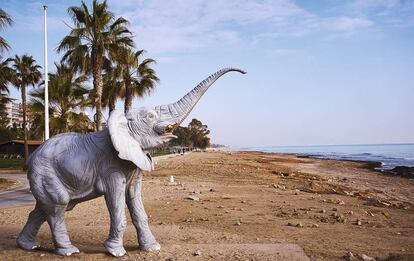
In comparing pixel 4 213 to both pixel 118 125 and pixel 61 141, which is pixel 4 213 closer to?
pixel 61 141

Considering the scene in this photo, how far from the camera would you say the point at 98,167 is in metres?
5.35

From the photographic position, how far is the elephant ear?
5.13 meters

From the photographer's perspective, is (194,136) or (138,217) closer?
(138,217)

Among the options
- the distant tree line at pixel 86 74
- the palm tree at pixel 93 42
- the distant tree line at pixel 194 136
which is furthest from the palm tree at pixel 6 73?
the distant tree line at pixel 194 136

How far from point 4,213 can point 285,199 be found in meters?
7.97

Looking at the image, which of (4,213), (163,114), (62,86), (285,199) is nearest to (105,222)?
(4,213)

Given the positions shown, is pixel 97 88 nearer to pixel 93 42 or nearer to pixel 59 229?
pixel 93 42

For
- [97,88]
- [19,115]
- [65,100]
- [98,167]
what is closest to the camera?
[98,167]

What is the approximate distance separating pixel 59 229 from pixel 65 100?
65.7 ft

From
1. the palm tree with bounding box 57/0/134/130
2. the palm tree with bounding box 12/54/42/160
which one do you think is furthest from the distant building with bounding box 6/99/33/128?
the palm tree with bounding box 57/0/134/130

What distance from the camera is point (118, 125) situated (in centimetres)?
531

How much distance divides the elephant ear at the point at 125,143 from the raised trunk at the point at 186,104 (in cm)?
54

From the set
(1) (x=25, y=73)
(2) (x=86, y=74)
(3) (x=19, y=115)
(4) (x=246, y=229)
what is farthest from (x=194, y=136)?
(4) (x=246, y=229)

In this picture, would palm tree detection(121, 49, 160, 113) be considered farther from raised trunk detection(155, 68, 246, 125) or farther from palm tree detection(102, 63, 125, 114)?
raised trunk detection(155, 68, 246, 125)
